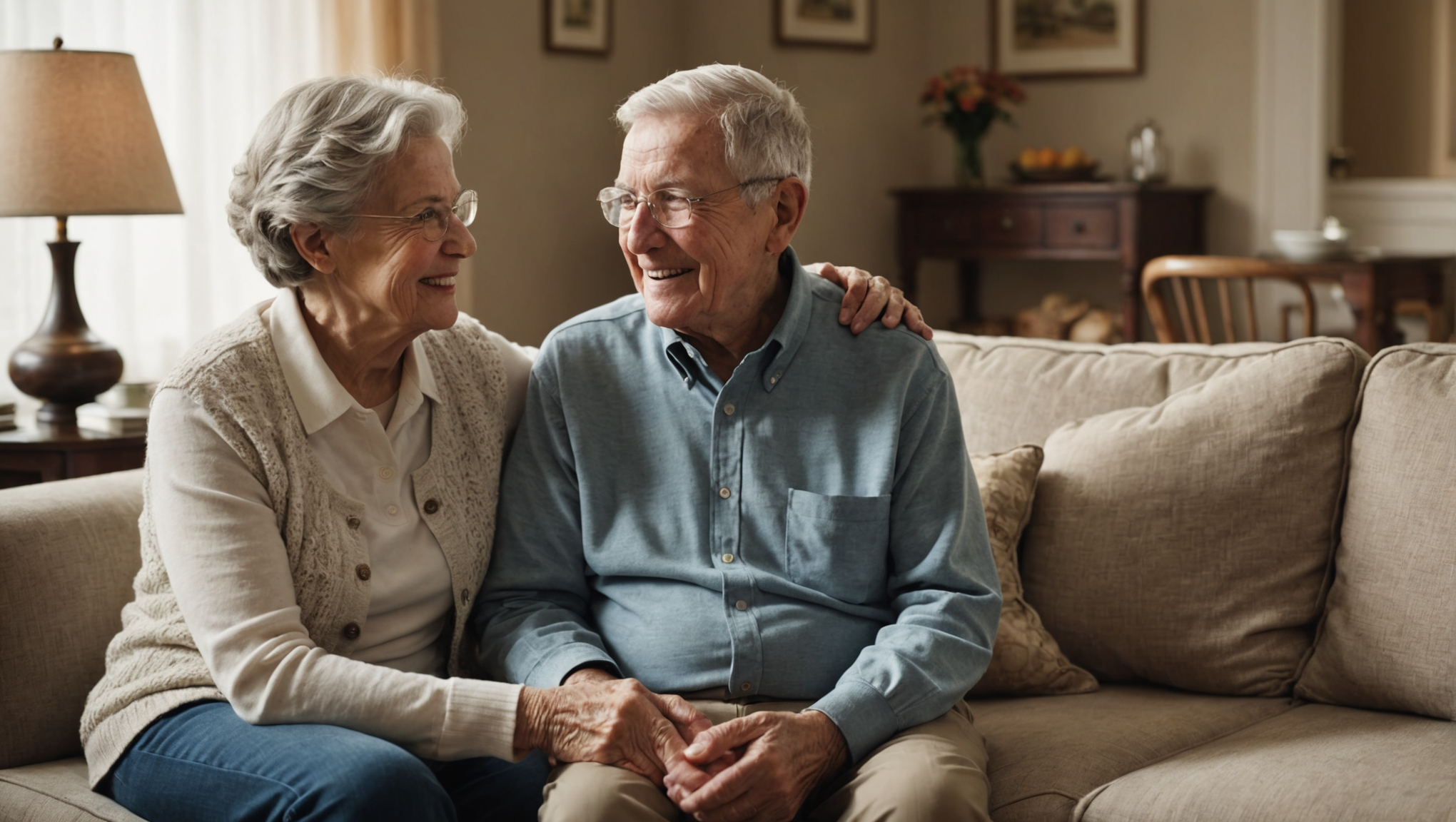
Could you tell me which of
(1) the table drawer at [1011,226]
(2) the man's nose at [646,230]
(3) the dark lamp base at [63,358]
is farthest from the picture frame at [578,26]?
(2) the man's nose at [646,230]

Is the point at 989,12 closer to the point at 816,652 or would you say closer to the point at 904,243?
the point at 904,243

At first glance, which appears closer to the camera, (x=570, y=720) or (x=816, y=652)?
(x=570, y=720)

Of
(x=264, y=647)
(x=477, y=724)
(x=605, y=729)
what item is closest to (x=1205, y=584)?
(x=605, y=729)

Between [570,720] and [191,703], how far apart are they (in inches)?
17.6

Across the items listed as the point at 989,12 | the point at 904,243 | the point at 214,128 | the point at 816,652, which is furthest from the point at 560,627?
the point at 989,12

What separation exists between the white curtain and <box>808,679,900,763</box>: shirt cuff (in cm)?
226

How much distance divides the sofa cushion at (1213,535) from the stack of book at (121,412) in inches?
66.0

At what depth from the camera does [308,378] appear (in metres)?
1.61

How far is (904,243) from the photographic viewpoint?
5234mm

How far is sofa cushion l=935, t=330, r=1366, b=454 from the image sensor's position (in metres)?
2.07

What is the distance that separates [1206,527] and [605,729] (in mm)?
924

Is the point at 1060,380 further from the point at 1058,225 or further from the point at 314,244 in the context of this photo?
the point at 1058,225

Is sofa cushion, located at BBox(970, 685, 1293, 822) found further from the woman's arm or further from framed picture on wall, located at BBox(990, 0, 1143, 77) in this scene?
framed picture on wall, located at BBox(990, 0, 1143, 77)

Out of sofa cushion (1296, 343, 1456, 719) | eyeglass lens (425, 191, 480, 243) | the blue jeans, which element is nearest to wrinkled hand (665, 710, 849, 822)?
the blue jeans
